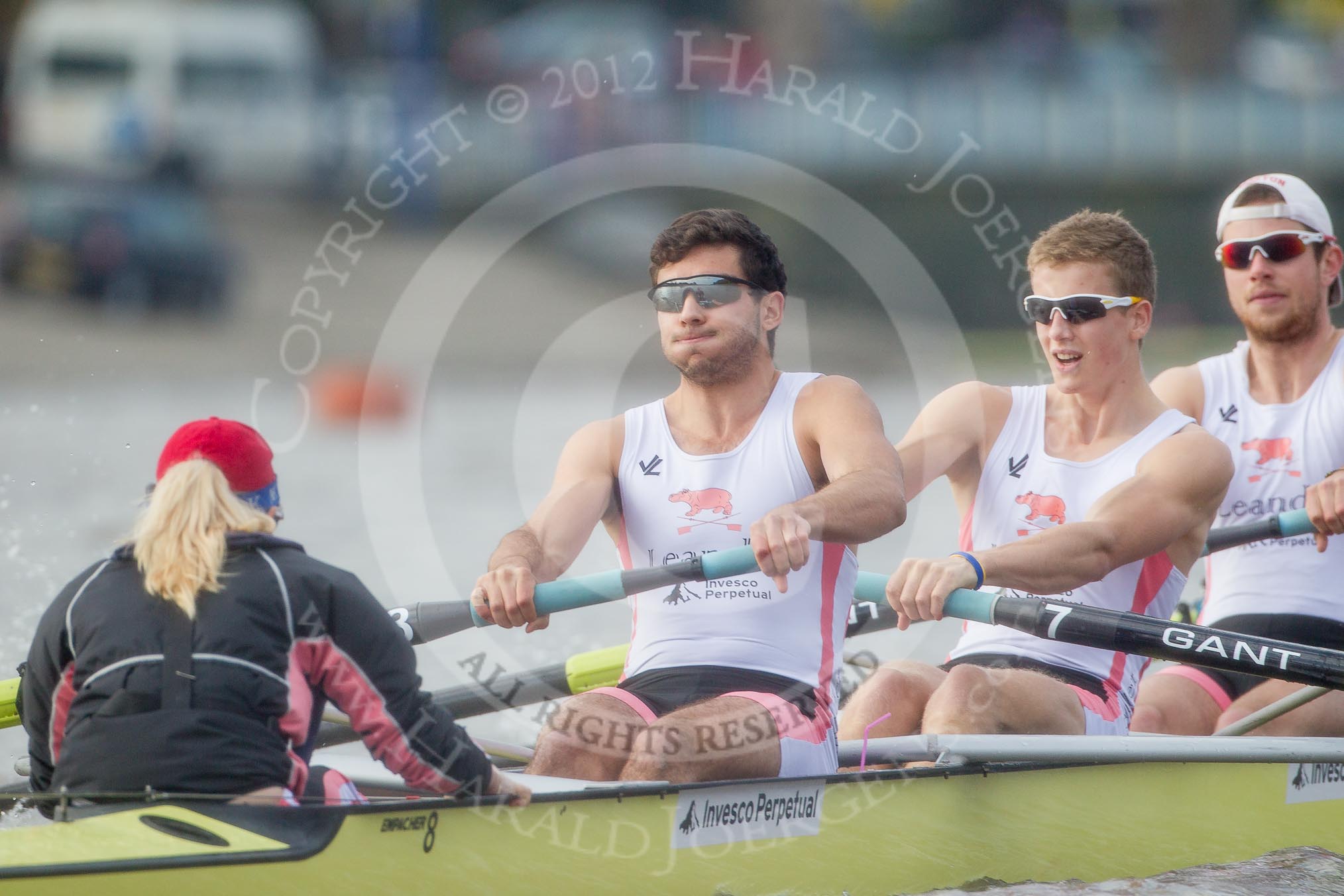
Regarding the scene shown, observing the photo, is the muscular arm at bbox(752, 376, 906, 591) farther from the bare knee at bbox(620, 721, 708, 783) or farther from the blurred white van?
the blurred white van

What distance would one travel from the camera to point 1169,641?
4.05 m

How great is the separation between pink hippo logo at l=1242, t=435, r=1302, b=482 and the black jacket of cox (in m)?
3.14

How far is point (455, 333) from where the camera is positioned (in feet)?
66.6

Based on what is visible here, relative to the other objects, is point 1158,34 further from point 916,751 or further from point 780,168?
point 916,751

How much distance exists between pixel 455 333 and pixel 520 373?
130 centimetres

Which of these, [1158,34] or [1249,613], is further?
[1158,34]

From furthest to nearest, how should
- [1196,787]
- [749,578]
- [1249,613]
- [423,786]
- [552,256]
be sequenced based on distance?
1. [552,256]
2. [1249,613]
3. [1196,787]
4. [749,578]
5. [423,786]

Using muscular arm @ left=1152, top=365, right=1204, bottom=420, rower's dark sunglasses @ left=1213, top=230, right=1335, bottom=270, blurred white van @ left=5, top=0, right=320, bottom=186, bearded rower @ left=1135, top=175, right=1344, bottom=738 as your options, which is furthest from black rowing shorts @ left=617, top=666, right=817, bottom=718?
blurred white van @ left=5, top=0, right=320, bottom=186

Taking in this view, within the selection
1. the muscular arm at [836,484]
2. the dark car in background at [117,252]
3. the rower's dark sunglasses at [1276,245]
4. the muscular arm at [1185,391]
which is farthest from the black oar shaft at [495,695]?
the dark car in background at [117,252]

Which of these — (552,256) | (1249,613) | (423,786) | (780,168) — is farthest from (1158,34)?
(423,786)

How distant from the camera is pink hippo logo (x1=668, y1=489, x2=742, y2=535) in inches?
159

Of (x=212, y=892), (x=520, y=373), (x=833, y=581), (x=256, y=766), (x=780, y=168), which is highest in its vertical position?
(x=780, y=168)

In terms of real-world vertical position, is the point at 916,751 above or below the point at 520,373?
below

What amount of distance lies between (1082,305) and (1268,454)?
1.15 m
